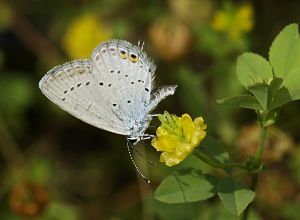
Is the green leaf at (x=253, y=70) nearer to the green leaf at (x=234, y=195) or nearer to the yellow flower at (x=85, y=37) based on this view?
the green leaf at (x=234, y=195)

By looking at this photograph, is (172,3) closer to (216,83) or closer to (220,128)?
(216,83)

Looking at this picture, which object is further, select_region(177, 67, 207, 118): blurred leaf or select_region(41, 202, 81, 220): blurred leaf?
select_region(41, 202, 81, 220): blurred leaf

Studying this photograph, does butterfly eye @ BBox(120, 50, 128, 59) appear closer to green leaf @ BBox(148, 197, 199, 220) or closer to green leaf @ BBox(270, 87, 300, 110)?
green leaf @ BBox(148, 197, 199, 220)

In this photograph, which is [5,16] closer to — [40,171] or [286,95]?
[40,171]

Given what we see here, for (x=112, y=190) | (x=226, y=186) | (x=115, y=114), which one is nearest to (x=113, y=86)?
(x=115, y=114)

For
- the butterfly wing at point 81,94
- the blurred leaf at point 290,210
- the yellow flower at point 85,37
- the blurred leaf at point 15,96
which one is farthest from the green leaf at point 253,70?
the blurred leaf at point 15,96

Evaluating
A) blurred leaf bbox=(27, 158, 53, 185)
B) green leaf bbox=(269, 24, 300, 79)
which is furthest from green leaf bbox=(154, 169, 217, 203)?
blurred leaf bbox=(27, 158, 53, 185)

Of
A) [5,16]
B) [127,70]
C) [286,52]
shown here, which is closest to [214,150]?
[286,52]
